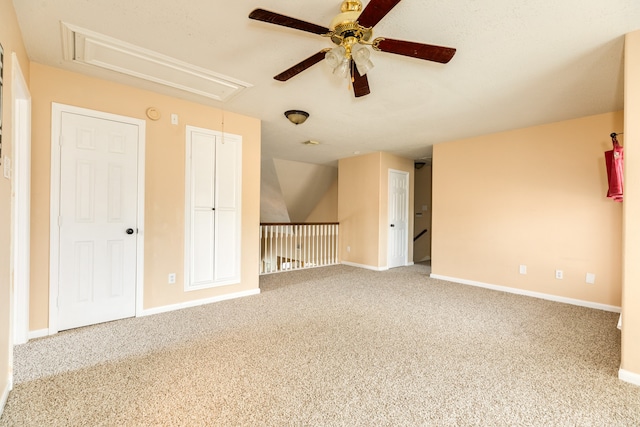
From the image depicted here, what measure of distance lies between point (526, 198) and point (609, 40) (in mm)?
2343

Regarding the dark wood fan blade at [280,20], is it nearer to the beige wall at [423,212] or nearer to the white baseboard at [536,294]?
the white baseboard at [536,294]

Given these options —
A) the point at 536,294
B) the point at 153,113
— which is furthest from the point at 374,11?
the point at 536,294

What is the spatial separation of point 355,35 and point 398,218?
15.3ft

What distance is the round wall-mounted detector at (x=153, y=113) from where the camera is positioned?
3.01m

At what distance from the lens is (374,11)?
1456 millimetres

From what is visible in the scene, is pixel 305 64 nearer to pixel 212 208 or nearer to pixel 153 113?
pixel 153 113

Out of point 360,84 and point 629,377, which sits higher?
point 360,84

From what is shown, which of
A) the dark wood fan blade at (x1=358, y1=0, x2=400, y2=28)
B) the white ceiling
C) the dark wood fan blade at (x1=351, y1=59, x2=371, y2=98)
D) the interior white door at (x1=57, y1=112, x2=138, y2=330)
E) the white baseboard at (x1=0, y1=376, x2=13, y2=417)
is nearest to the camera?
the dark wood fan blade at (x1=358, y1=0, x2=400, y2=28)

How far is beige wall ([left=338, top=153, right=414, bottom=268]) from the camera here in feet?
18.3

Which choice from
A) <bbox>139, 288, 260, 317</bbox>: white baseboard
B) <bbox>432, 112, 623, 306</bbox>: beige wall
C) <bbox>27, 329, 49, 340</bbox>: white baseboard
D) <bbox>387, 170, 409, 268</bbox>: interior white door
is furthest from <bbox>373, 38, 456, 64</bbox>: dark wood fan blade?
<bbox>387, 170, 409, 268</bbox>: interior white door

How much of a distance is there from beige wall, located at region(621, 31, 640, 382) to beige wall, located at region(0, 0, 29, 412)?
379 centimetres

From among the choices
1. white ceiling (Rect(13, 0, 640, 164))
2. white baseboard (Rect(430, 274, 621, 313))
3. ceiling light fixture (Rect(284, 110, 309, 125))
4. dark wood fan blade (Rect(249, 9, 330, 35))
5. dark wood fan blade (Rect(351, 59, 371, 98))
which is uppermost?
white ceiling (Rect(13, 0, 640, 164))

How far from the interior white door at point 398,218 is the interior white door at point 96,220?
4389 millimetres

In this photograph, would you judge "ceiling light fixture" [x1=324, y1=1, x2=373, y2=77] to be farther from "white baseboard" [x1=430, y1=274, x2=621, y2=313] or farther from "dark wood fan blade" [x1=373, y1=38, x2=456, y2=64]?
"white baseboard" [x1=430, y1=274, x2=621, y2=313]
